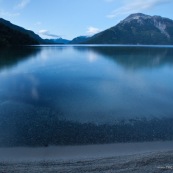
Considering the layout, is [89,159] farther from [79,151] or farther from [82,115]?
[82,115]

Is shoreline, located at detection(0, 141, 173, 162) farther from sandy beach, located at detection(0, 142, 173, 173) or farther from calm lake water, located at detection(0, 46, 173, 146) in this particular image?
calm lake water, located at detection(0, 46, 173, 146)

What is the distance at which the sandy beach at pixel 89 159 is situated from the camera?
434 inches

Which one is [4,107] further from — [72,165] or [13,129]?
[72,165]

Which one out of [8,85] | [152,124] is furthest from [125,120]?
[8,85]

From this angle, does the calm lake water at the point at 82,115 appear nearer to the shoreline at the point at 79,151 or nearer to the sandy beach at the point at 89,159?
the shoreline at the point at 79,151

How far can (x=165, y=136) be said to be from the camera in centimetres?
1730

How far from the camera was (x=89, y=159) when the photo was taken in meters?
13.2

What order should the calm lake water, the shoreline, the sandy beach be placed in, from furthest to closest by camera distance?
the calm lake water
the shoreline
the sandy beach

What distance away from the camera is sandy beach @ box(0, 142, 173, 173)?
1104 centimetres

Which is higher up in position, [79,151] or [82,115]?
[82,115]

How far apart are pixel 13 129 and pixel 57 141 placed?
4200mm

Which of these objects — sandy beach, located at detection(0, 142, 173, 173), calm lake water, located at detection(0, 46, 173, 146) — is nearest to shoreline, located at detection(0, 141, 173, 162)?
sandy beach, located at detection(0, 142, 173, 173)

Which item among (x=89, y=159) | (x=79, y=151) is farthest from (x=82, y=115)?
(x=89, y=159)

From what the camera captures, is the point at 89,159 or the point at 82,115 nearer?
the point at 89,159
